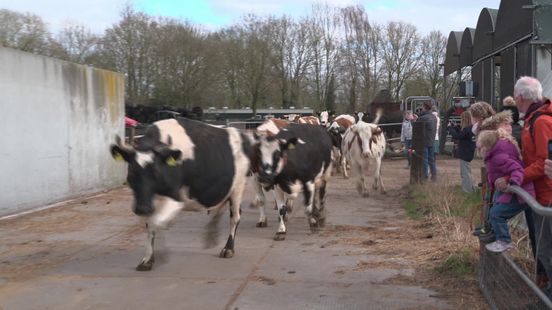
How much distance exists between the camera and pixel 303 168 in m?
9.14

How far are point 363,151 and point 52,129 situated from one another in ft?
22.5

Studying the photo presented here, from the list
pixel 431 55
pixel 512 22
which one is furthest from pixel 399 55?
pixel 512 22

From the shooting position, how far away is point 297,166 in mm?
Answer: 9031

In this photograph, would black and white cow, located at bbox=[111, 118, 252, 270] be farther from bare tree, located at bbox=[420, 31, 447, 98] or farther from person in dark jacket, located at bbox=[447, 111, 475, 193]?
bare tree, located at bbox=[420, 31, 447, 98]

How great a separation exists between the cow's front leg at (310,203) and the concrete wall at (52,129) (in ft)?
17.5

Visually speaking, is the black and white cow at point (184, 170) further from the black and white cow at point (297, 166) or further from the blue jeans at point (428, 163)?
the blue jeans at point (428, 163)

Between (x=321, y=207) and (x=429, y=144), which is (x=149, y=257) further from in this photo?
(x=429, y=144)

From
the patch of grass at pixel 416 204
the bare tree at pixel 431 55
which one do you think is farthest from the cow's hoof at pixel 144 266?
the bare tree at pixel 431 55

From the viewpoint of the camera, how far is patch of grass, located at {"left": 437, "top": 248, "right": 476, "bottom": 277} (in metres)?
6.18

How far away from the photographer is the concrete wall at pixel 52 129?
10.4 meters

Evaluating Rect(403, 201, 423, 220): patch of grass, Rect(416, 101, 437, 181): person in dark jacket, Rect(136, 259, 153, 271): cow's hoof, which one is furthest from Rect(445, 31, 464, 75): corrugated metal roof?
Rect(136, 259, 153, 271): cow's hoof

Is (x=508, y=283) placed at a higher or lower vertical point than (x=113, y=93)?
lower

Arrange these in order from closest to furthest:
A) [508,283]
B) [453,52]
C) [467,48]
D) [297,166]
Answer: [508,283]
[297,166]
[467,48]
[453,52]

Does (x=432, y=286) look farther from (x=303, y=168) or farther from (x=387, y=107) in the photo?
(x=387, y=107)
